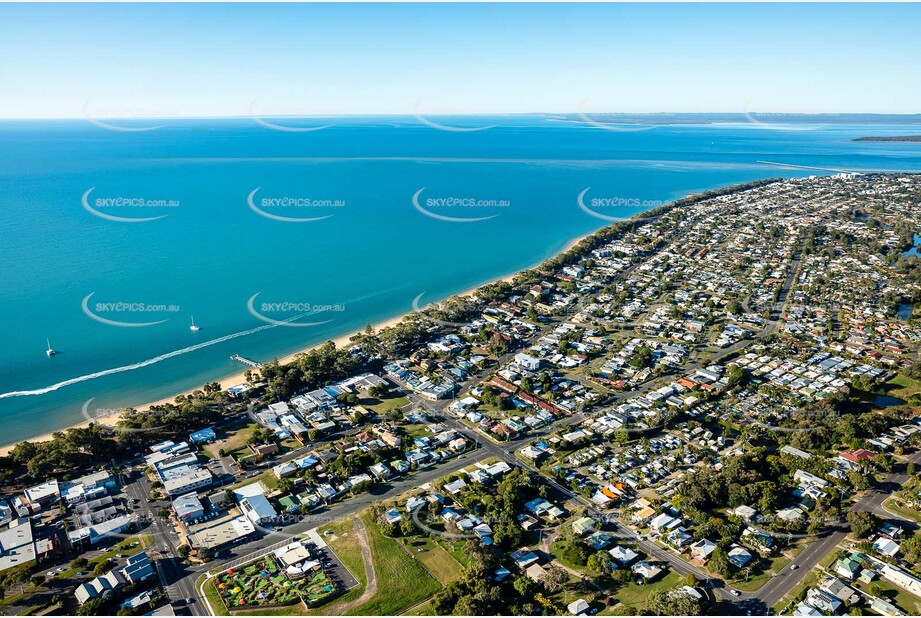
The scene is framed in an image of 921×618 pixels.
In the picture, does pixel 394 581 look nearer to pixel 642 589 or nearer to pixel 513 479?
pixel 513 479

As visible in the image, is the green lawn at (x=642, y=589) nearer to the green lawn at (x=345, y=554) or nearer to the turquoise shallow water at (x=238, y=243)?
the green lawn at (x=345, y=554)

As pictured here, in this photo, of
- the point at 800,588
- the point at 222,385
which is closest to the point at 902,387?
the point at 800,588

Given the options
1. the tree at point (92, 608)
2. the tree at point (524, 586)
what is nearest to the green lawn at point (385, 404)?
the tree at point (524, 586)

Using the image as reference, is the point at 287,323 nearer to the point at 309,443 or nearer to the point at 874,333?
the point at 309,443

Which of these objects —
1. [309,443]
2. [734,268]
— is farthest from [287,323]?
[734,268]

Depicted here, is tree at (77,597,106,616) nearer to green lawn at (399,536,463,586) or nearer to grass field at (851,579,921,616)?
green lawn at (399,536,463,586)

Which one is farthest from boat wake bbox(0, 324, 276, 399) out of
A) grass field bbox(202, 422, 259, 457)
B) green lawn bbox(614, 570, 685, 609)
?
green lawn bbox(614, 570, 685, 609)

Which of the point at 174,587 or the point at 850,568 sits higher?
the point at 850,568
